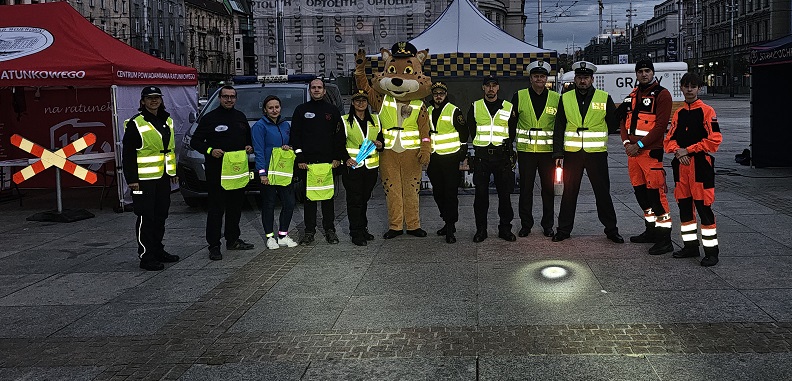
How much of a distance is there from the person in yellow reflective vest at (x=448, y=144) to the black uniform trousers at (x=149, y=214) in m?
3.02

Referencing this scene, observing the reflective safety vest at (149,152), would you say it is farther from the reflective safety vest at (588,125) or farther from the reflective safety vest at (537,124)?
the reflective safety vest at (588,125)

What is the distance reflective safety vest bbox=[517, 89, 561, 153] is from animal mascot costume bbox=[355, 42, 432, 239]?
1.09 meters

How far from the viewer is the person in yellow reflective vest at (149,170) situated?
→ 26.5 feet

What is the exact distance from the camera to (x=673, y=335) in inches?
212

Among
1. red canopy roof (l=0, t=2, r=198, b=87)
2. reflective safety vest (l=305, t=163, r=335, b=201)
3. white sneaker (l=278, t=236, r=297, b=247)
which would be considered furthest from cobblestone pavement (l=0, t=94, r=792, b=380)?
red canopy roof (l=0, t=2, r=198, b=87)

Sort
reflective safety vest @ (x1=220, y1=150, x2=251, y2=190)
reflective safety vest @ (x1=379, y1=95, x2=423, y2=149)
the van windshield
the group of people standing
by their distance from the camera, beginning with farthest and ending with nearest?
the van windshield < reflective safety vest @ (x1=379, y1=95, x2=423, y2=149) < reflective safety vest @ (x1=220, y1=150, x2=251, y2=190) < the group of people standing

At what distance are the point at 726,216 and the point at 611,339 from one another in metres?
5.66

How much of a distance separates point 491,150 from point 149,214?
3.71 meters

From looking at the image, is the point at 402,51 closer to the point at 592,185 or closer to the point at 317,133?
the point at 317,133

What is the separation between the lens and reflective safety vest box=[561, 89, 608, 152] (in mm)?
8680

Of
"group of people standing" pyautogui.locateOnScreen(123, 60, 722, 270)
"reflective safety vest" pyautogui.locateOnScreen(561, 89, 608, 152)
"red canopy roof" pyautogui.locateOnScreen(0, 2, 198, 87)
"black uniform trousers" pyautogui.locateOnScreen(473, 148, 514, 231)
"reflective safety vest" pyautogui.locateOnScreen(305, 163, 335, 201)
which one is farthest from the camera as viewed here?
"red canopy roof" pyautogui.locateOnScreen(0, 2, 198, 87)

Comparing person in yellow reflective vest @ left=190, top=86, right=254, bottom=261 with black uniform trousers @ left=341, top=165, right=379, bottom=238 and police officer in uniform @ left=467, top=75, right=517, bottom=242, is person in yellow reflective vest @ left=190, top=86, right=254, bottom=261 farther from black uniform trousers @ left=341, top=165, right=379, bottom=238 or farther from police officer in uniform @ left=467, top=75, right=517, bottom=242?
police officer in uniform @ left=467, top=75, right=517, bottom=242

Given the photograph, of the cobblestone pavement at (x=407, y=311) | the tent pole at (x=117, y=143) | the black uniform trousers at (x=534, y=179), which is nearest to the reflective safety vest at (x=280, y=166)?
the cobblestone pavement at (x=407, y=311)

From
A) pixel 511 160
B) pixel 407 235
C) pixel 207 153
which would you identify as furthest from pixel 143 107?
pixel 511 160
